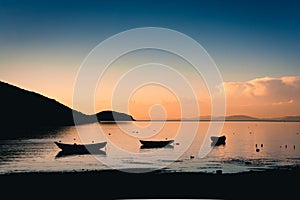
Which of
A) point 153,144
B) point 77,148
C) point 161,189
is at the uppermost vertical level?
point 153,144

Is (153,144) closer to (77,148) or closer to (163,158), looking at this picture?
(77,148)

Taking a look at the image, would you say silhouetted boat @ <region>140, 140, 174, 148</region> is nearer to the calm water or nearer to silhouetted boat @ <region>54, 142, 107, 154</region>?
the calm water

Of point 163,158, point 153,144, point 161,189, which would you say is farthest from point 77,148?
point 161,189

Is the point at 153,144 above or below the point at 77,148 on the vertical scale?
above

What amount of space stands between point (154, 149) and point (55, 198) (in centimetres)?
4148

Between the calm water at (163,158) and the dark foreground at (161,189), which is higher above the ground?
the calm water at (163,158)

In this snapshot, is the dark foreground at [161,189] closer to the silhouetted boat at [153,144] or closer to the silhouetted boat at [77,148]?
the silhouetted boat at [77,148]

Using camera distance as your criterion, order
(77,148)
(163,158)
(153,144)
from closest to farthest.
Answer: (163,158) → (77,148) → (153,144)

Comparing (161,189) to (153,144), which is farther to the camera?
(153,144)

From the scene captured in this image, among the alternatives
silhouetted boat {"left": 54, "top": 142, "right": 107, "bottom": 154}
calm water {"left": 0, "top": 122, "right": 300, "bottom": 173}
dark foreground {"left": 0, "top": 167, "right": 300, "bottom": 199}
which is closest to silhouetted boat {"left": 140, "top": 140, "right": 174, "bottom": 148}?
calm water {"left": 0, "top": 122, "right": 300, "bottom": 173}

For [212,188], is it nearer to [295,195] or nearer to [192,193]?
[192,193]

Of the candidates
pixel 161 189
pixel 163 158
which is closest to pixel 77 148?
pixel 163 158

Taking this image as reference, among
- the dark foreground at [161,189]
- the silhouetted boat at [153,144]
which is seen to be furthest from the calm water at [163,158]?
the dark foreground at [161,189]

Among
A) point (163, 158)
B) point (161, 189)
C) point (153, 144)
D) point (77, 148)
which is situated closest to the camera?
point (161, 189)
